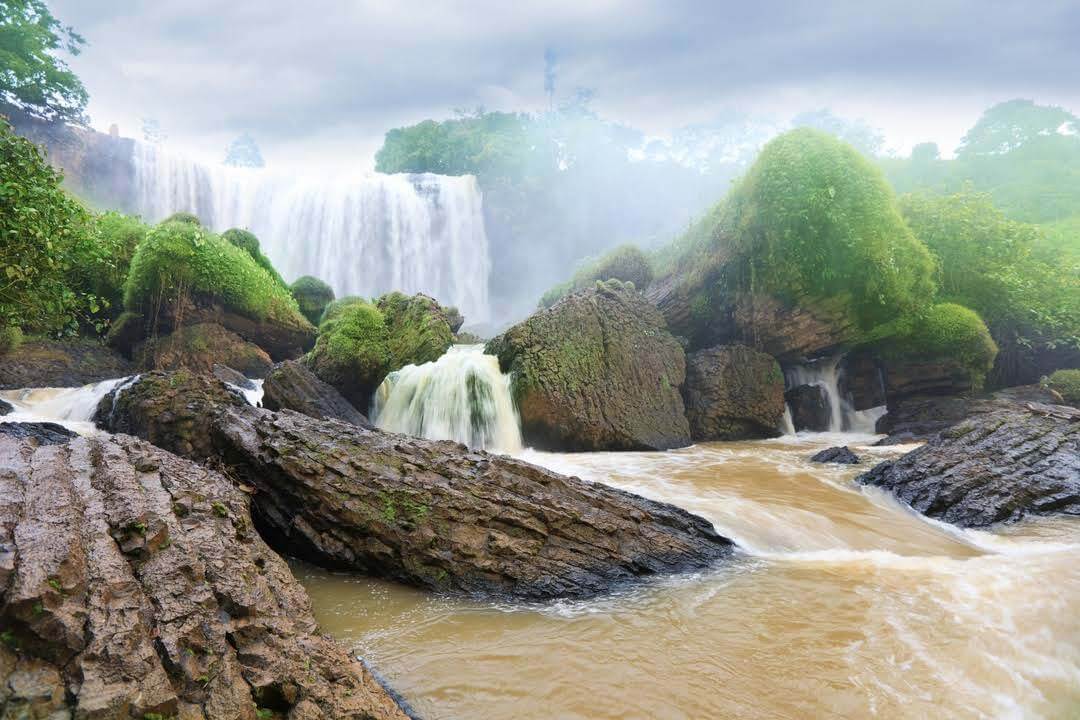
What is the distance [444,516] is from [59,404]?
10.2 m

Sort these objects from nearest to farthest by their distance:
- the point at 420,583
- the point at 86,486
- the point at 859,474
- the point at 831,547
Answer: the point at 86,486, the point at 420,583, the point at 831,547, the point at 859,474

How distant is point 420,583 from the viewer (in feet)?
13.3

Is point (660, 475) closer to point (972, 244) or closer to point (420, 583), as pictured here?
point (420, 583)

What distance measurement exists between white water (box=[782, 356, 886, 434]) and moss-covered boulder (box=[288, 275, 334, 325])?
15416 mm

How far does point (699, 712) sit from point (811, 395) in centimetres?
1171

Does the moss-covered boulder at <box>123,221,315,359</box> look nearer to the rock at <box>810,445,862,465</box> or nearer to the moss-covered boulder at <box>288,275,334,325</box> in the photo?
the moss-covered boulder at <box>288,275,334,325</box>

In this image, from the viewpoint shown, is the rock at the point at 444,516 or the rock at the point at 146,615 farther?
the rock at the point at 444,516

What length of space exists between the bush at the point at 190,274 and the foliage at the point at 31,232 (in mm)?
7543

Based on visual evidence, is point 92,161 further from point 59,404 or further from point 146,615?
point 146,615

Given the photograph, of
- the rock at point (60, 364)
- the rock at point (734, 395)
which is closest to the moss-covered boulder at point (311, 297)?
the rock at point (60, 364)

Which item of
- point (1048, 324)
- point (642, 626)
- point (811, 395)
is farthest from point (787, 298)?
point (642, 626)

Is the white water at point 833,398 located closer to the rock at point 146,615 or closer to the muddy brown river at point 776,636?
the muddy brown river at point 776,636

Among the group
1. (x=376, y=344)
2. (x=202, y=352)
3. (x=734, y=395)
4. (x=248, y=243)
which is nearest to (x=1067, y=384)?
(x=734, y=395)

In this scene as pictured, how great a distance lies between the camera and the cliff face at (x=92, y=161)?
26.4 m
